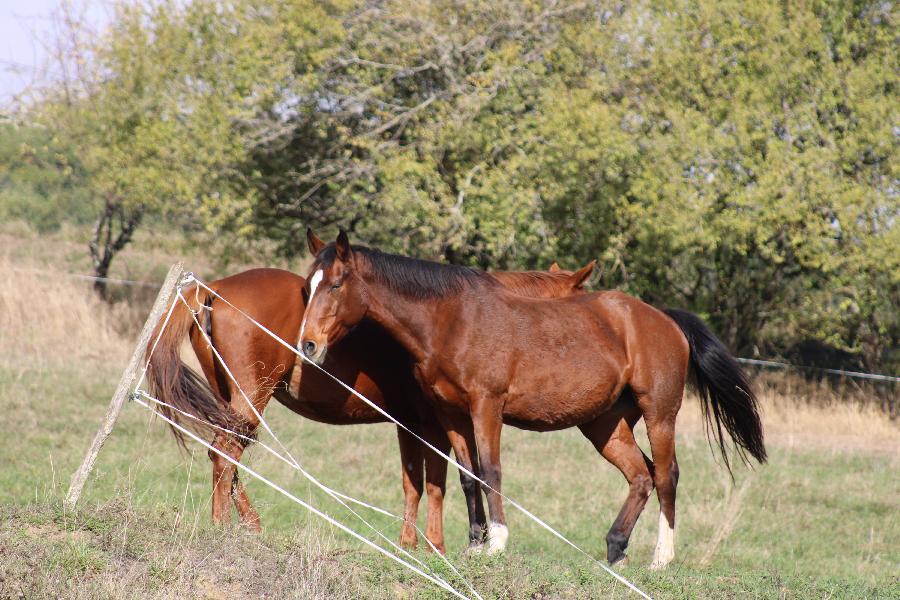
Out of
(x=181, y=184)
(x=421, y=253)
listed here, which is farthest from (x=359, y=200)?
(x=181, y=184)

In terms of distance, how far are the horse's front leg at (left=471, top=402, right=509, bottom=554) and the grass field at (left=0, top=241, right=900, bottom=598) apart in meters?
0.34

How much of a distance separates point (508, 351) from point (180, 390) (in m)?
2.00

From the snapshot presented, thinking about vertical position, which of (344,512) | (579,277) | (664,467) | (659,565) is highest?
(579,277)

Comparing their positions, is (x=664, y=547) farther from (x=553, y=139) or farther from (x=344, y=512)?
(x=553, y=139)

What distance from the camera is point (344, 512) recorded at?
9.70 meters

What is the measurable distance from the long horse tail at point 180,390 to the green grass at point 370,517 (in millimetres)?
389

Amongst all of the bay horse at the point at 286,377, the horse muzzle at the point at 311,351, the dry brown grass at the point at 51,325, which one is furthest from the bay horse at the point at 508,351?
the dry brown grass at the point at 51,325

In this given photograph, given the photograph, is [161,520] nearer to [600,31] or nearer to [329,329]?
[329,329]

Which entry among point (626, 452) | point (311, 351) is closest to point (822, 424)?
point (626, 452)

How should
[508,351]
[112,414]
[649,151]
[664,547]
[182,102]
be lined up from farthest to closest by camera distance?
[182,102], [649,151], [664,547], [508,351], [112,414]

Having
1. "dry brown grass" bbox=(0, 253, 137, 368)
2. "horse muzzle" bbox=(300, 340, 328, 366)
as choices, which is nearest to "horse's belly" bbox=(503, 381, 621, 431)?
"horse muzzle" bbox=(300, 340, 328, 366)

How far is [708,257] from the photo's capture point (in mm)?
17953

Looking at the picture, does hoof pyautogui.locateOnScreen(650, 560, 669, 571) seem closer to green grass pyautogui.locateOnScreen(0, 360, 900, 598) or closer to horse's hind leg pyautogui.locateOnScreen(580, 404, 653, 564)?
green grass pyautogui.locateOnScreen(0, 360, 900, 598)

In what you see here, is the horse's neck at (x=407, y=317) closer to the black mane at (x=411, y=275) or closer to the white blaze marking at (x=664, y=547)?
the black mane at (x=411, y=275)
